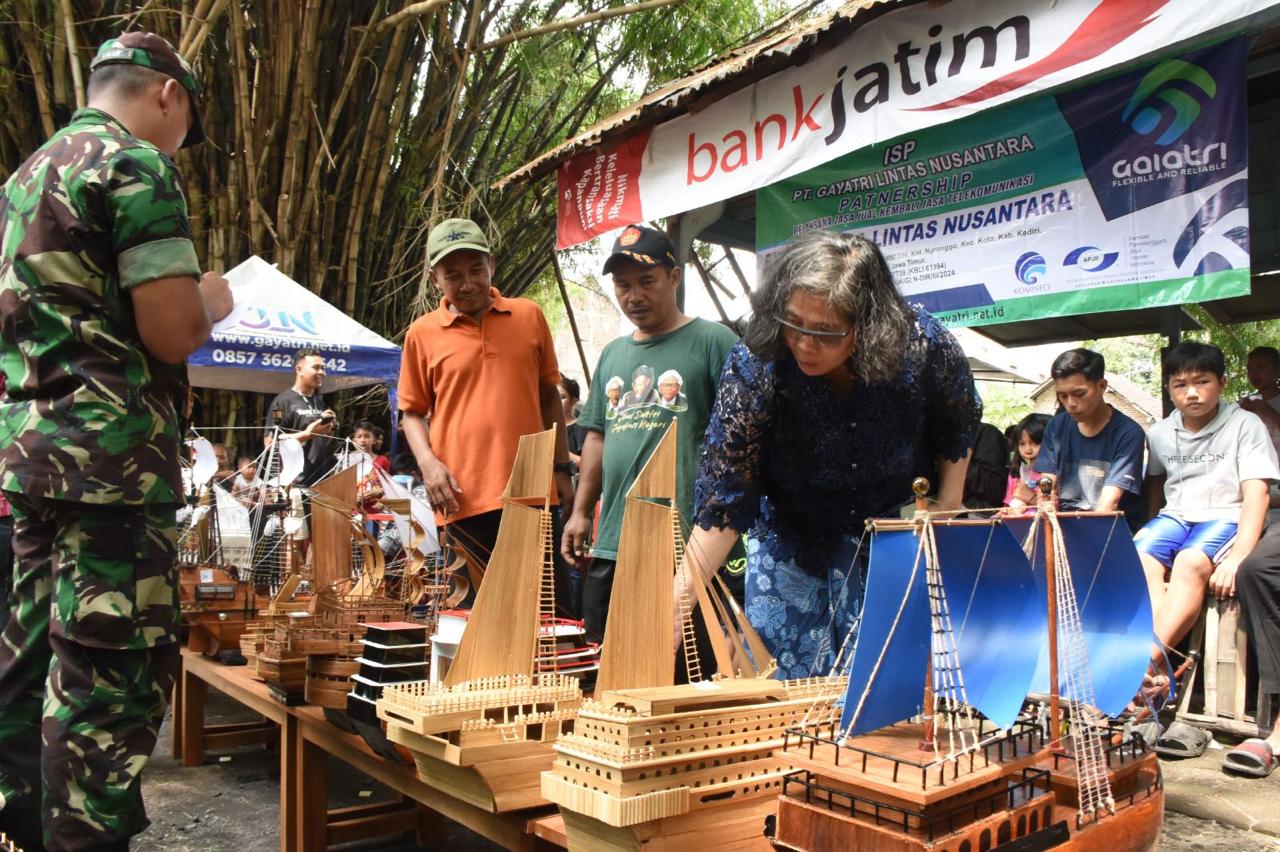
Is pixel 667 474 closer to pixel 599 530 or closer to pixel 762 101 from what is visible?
pixel 599 530

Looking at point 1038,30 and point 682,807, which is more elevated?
point 1038,30

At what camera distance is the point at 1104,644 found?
1.79m

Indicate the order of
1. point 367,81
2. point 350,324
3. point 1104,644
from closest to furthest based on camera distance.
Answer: point 1104,644 → point 350,324 → point 367,81

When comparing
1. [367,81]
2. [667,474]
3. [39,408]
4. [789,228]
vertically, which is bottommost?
[667,474]

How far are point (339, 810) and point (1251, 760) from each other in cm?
337

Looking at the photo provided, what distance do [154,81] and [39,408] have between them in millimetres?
820

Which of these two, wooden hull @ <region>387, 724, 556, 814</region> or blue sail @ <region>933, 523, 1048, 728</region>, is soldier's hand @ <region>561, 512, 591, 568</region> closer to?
wooden hull @ <region>387, 724, 556, 814</region>

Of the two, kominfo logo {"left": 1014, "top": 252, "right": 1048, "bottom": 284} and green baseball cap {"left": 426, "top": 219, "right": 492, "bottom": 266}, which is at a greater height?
kominfo logo {"left": 1014, "top": 252, "right": 1048, "bottom": 284}

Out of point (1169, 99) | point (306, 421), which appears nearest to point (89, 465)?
point (306, 421)

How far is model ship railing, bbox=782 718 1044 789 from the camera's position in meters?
1.32

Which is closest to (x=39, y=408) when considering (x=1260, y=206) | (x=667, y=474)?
(x=667, y=474)

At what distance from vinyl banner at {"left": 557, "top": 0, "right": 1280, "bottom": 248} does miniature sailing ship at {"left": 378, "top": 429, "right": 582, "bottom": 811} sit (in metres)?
3.00

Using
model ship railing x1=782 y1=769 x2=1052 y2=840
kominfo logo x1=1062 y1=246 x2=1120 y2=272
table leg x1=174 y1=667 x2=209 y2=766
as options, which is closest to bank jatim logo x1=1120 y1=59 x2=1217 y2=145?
kominfo logo x1=1062 y1=246 x2=1120 y2=272

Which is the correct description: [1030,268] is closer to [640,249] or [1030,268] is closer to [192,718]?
[640,249]
